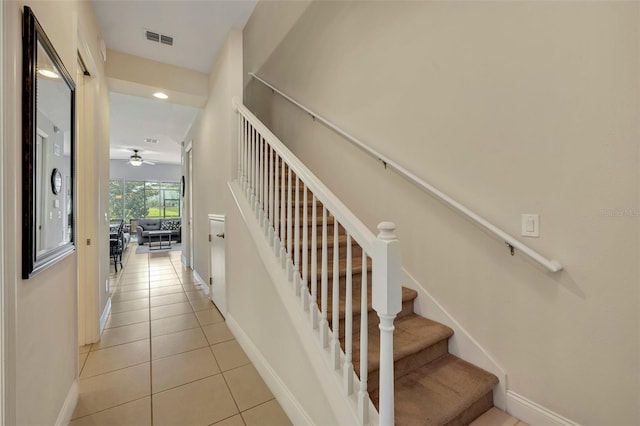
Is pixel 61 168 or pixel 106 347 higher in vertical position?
pixel 61 168

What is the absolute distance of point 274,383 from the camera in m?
1.87

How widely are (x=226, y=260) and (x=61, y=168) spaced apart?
5.20 feet

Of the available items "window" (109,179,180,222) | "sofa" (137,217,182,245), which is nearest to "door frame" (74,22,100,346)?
"sofa" (137,217,182,245)

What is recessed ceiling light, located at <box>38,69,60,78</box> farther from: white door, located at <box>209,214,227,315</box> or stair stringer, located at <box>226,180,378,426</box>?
white door, located at <box>209,214,227,315</box>

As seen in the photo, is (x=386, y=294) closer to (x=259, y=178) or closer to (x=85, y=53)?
(x=259, y=178)

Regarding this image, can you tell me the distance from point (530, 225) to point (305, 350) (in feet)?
4.43

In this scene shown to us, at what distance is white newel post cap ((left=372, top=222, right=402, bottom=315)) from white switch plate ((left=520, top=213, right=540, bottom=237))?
894mm

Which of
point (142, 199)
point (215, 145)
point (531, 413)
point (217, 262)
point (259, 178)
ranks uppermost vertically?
point (215, 145)

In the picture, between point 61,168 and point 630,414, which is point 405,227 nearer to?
point 630,414

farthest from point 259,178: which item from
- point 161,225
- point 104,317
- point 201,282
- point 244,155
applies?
point 161,225

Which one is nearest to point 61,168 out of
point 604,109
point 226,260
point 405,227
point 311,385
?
point 226,260

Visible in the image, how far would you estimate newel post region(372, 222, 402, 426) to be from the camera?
1041 millimetres

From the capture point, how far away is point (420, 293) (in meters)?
2.02

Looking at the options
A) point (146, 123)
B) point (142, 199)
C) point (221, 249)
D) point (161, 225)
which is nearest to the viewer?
point (221, 249)
